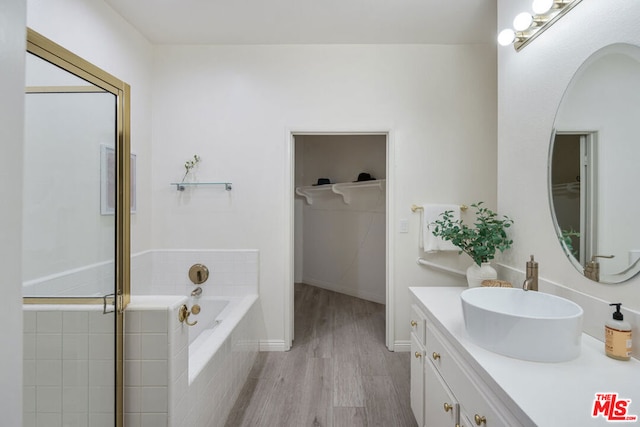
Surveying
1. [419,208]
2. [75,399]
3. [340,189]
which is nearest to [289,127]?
[419,208]

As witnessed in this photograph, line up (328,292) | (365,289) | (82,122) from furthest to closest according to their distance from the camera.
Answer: (328,292), (365,289), (82,122)

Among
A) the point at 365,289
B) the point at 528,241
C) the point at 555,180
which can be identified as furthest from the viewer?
the point at 365,289

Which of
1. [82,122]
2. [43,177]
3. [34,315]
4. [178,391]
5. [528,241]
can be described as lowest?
[178,391]

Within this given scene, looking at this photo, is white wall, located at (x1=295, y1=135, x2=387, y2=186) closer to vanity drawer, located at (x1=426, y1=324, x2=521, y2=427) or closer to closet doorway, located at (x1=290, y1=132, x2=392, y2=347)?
closet doorway, located at (x1=290, y1=132, x2=392, y2=347)

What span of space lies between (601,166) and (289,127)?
6.68 feet

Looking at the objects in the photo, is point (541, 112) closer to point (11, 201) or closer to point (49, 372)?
point (11, 201)

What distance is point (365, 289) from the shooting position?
164 inches

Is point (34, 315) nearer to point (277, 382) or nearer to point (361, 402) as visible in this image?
point (277, 382)

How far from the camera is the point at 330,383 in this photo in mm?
2133

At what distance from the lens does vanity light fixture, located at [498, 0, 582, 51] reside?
1.36m

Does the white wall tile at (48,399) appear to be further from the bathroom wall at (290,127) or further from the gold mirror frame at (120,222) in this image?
the bathroom wall at (290,127)

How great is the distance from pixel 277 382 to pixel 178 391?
1.03m

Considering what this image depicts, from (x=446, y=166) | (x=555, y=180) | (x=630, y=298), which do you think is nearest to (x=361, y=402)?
(x=630, y=298)

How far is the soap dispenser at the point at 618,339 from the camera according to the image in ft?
3.16
